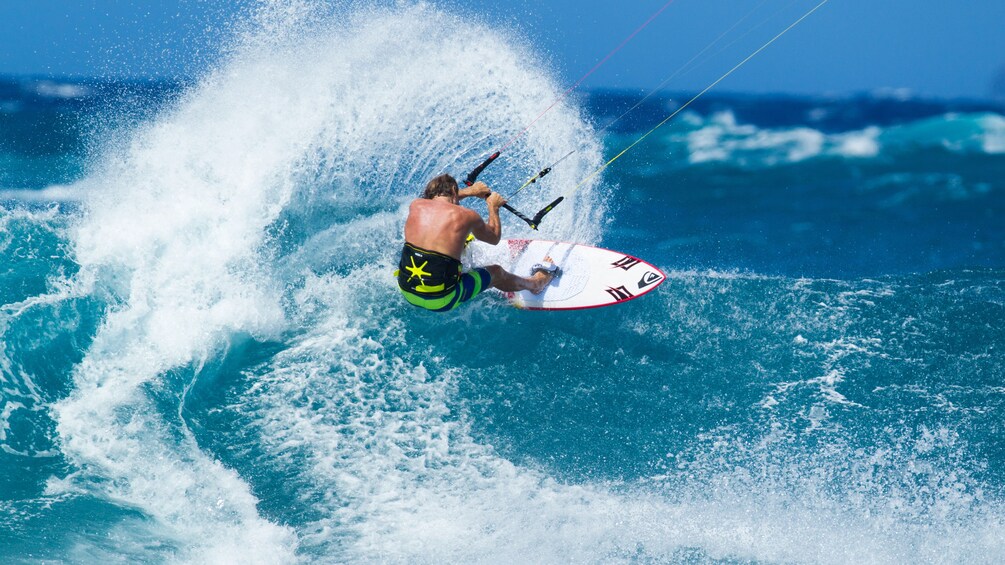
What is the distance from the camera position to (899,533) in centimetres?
570

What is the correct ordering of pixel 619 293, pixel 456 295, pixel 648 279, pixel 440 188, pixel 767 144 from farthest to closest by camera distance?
1. pixel 767 144
2. pixel 648 279
3. pixel 619 293
4. pixel 456 295
5. pixel 440 188

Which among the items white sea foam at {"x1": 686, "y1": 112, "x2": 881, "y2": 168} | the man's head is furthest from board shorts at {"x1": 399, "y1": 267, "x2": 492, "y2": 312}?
white sea foam at {"x1": 686, "y1": 112, "x2": 881, "y2": 168}

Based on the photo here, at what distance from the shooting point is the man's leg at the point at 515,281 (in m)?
6.82

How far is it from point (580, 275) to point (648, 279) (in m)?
0.63

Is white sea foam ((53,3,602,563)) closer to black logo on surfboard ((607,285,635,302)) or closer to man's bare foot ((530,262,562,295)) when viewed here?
man's bare foot ((530,262,562,295))

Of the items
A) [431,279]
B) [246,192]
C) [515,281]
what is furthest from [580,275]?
[246,192]

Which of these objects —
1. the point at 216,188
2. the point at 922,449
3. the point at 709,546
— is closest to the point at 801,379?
the point at 922,449

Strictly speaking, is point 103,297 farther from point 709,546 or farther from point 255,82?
point 709,546

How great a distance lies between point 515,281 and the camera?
Result: 6.97m

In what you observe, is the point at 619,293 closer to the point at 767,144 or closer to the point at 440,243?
the point at 440,243

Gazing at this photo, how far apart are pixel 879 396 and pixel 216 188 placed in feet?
20.5

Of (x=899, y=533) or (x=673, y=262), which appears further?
(x=673, y=262)

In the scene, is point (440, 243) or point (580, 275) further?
point (580, 275)

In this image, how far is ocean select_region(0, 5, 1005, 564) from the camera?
5.60 m
